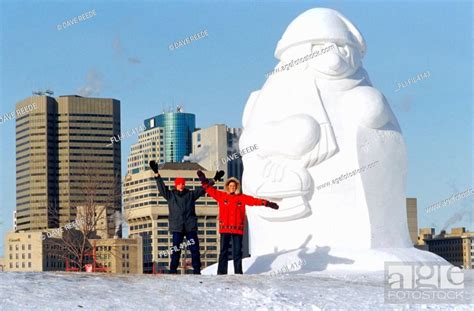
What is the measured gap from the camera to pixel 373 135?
24.5 m

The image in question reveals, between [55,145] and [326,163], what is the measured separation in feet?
413

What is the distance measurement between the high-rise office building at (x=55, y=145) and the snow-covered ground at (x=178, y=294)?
119851 mm

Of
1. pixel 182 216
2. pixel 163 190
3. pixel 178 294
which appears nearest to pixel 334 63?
pixel 163 190

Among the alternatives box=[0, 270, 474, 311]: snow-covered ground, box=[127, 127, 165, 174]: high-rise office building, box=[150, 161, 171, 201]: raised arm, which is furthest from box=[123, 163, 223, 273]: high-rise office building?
→ box=[0, 270, 474, 311]: snow-covered ground

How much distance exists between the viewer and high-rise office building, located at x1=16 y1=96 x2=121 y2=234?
139000mm

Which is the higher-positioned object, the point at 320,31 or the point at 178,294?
the point at 320,31

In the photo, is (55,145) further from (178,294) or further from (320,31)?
(178,294)

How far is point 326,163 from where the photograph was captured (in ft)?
79.3

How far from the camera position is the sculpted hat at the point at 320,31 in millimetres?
25016

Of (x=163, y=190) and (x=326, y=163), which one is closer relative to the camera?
(x=163, y=190)

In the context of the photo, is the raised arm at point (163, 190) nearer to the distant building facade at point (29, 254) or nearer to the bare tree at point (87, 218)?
the bare tree at point (87, 218)

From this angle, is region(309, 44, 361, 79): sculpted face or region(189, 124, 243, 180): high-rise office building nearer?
region(309, 44, 361, 79): sculpted face

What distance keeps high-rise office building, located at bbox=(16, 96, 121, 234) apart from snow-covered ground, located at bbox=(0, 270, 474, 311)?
11985 centimetres

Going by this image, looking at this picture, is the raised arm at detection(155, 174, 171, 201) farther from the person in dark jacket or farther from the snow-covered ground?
the snow-covered ground
